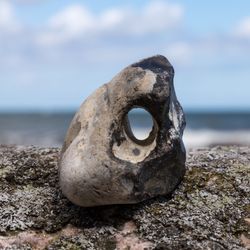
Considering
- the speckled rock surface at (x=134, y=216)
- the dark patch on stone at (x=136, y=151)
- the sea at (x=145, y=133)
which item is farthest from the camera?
the sea at (x=145, y=133)

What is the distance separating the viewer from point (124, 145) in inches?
152

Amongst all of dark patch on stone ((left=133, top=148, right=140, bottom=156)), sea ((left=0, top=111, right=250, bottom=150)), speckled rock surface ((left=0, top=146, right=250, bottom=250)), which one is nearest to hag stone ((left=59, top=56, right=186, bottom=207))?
dark patch on stone ((left=133, top=148, right=140, bottom=156))

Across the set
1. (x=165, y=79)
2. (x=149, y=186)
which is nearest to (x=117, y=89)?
(x=165, y=79)

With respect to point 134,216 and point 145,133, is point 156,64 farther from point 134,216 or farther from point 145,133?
point 145,133

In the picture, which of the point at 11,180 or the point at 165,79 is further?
the point at 11,180

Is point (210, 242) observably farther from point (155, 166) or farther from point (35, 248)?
point (35, 248)

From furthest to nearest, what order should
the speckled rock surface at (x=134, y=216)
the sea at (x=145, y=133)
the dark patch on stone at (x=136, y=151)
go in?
the sea at (x=145, y=133), the dark patch on stone at (x=136, y=151), the speckled rock surface at (x=134, y=216)

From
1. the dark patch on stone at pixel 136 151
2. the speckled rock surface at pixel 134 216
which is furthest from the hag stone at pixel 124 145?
the speckled rock surface at pixel 134 216

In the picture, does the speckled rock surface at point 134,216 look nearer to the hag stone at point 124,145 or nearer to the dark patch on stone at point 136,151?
the hag stone at point 124,145

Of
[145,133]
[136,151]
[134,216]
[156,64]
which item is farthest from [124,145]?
[145,133]

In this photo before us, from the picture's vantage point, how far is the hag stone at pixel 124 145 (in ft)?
12.2

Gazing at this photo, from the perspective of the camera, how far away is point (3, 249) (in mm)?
3631

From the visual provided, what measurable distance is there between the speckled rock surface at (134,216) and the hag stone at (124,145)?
0.36 ft

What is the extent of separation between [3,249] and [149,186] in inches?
34.9
